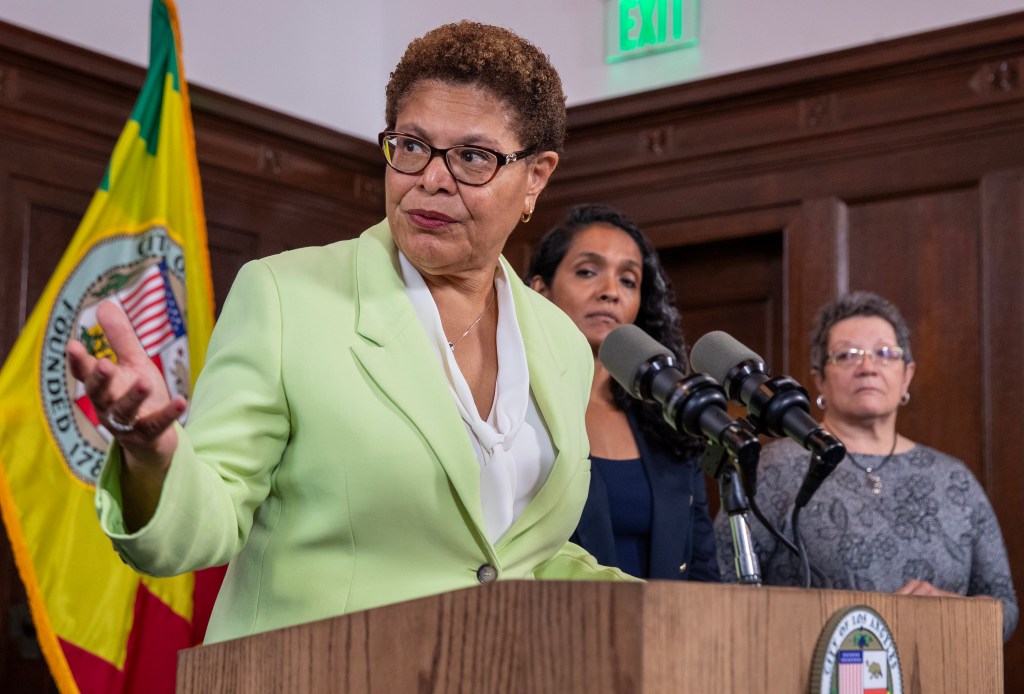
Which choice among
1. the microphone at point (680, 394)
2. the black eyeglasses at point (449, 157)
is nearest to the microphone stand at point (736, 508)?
the microphone at point (680, 394)

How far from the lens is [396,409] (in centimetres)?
157

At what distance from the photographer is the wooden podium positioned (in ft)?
3.41

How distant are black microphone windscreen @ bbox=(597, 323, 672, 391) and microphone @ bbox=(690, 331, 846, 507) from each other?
0.07 m

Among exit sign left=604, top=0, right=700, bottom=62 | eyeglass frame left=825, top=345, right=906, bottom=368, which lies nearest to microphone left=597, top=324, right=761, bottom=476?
eyeglass frame left=825, top=345, right=906, bottom=368

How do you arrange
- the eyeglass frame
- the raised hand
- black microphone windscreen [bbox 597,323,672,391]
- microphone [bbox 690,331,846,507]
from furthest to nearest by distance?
Answer: 1. the eyeglass frame
2. black microphone windscreen [bbox 597,323,672,391]
3. microphone [bbox 690,331,846,507]
4. the raised hand

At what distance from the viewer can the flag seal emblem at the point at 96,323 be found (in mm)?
3748

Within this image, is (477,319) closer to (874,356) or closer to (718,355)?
(718,355)

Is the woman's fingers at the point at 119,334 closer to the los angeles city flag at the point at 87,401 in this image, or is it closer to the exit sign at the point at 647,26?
the los angeles city flag at the point at 87,401

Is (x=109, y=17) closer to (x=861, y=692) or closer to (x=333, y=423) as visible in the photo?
(x=333, y=423)

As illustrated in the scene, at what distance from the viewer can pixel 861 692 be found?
1.28 meters

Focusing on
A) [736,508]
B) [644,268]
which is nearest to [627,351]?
[736,508]

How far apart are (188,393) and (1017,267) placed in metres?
2.74

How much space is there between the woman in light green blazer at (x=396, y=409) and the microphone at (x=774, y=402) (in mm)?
266

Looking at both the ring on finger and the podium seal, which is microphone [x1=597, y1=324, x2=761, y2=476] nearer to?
the podium seal
